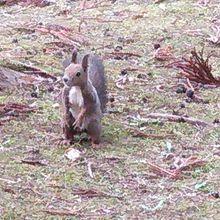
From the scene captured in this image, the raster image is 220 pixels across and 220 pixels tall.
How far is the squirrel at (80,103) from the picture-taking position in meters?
4.37

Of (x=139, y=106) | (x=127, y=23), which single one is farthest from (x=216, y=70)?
(x=127, y=23)

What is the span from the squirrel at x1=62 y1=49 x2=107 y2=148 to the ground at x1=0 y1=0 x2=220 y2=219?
9 cm

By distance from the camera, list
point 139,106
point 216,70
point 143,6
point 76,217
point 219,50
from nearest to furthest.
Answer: point 76,217 → point 139,106 → point 216,70 → point 219,50 → point 143,6

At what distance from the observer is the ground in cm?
381

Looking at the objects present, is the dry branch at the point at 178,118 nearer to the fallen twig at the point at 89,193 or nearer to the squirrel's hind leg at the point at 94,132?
the squirrel's hind leg at the point at 94,132

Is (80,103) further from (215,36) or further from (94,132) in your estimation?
(215,36)

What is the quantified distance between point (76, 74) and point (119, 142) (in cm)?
49

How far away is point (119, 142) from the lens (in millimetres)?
4613

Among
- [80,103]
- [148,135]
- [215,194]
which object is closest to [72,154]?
[80,103]

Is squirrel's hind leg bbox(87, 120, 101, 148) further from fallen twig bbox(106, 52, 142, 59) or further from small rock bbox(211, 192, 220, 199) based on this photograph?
fallen twig bbox(106, 52, 142, 59)

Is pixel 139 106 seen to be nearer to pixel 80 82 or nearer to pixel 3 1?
pixel 80 82

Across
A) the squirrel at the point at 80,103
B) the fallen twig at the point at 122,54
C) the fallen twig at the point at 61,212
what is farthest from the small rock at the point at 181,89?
the fallen twig at the point at 61,212

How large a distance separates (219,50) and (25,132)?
2524mm

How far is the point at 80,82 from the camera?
4367 millimetres
